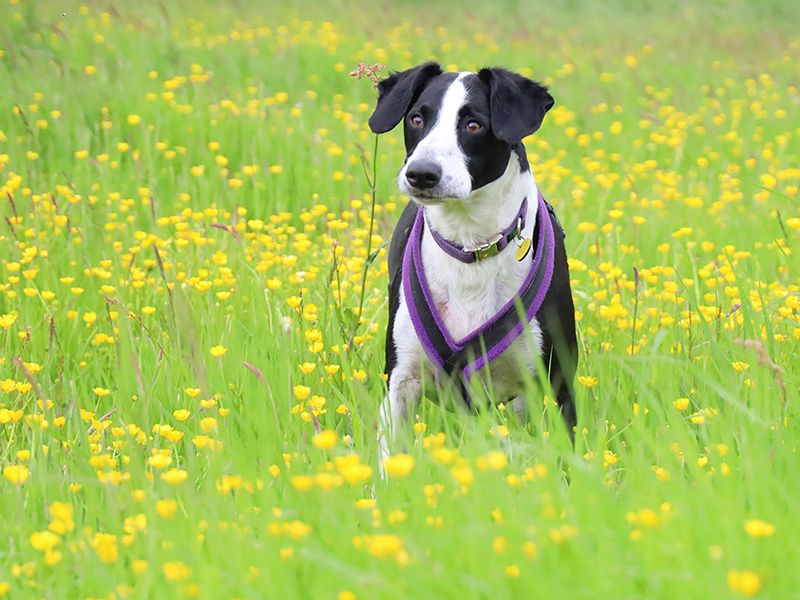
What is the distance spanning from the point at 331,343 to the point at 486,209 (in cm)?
78

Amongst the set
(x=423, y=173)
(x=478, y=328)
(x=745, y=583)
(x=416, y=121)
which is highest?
(x=416, y=121)

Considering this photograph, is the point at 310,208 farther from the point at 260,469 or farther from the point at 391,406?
the point at 260,469

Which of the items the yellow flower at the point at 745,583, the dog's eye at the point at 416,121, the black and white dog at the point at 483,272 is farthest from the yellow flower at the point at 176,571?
the dog's eye at the point at 416,121

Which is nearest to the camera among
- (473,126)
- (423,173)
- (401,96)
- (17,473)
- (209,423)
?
(17,473)

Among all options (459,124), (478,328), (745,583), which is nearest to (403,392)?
(478,328)

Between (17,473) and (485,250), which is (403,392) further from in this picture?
(17,473)

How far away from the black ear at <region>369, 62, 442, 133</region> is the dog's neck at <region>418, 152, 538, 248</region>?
322 millimetres

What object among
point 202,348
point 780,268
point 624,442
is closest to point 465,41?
point 780,268

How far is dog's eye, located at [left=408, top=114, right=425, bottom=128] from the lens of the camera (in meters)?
3.33

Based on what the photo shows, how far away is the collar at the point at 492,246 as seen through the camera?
333cm

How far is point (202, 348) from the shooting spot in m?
3.75

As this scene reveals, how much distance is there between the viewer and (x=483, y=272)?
11.0 feet

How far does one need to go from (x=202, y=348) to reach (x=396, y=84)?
1126mm

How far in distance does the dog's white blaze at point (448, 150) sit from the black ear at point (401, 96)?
0.59 ft
